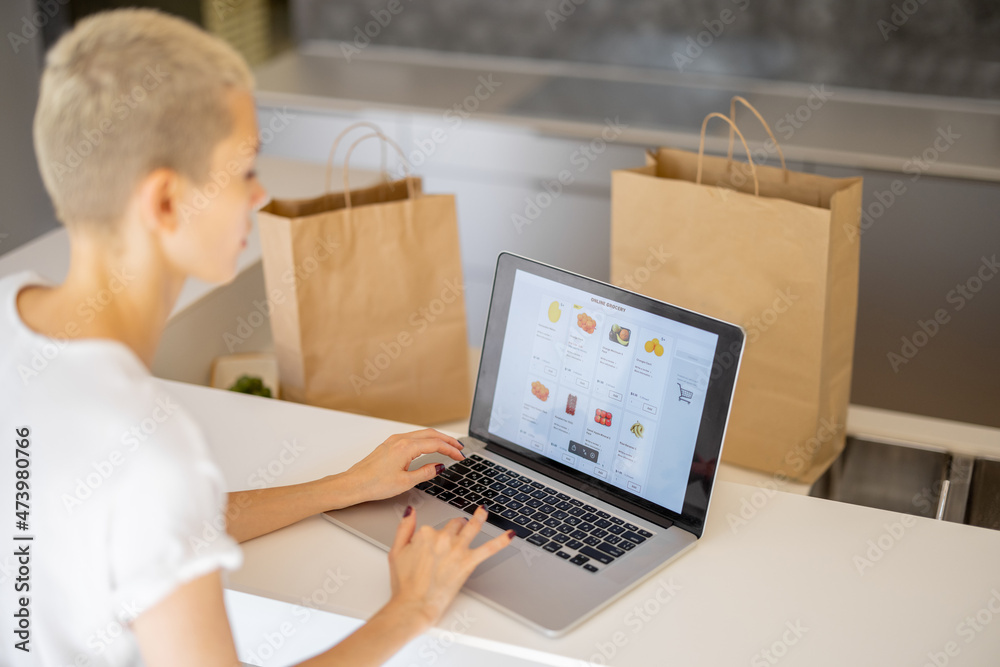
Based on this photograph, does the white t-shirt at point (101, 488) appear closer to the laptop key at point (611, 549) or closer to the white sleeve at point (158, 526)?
the white sleeve at point (158, 526)

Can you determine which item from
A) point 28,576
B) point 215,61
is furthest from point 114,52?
point 28,576

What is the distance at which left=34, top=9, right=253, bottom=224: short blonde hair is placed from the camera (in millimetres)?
713

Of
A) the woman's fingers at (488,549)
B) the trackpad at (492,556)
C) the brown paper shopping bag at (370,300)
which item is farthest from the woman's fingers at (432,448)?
the brown paper shopping bag at (370,300)

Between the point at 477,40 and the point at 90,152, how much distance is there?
2.59 meters

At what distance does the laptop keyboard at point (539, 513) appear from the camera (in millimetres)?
1002

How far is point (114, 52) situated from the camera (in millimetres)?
718

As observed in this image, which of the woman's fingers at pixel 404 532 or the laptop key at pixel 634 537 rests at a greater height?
the woman's fingers at pixel 404 532

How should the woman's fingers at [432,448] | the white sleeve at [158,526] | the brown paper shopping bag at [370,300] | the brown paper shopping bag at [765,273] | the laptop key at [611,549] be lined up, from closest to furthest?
the white sleeve at [158,526] < the laptop key at [611,549] < the woman's fingers at [432,448] < the brown paper shopping bag at [765,273] < the brown paper shopping bag at [370,300]

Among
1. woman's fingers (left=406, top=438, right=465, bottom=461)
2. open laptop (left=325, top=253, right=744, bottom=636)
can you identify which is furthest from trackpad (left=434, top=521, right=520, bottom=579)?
woman's fingers (left=406, top=438, right=465, bottom=461)

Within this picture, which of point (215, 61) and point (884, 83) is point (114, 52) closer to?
point (215, 61)

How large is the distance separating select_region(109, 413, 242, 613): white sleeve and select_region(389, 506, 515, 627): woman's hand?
25cm

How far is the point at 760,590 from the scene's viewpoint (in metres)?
0.96

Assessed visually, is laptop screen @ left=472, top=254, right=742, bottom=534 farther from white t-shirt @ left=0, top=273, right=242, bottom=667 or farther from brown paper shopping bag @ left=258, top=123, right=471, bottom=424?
white t-shirt @ left=0, top=273, right=242, bottom=667

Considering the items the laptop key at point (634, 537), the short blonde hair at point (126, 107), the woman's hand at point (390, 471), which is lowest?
the laptop key at point (634, 537)
